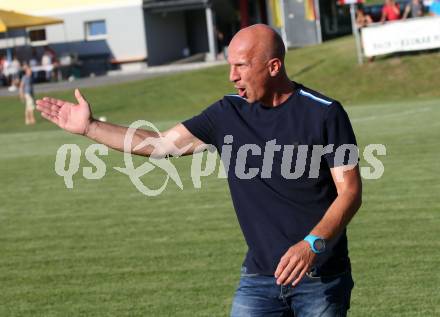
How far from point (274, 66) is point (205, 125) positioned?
23.6 inches

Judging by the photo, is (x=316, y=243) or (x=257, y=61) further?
(x=257, y=61)

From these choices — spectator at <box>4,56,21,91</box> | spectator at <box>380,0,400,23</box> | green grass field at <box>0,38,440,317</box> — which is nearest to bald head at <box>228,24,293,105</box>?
green grass field at <box>0,38,440,317</box>

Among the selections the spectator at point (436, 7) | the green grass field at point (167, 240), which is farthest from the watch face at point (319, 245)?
the spectator at point (436, 7)

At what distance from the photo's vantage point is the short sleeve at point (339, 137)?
16.5 feet

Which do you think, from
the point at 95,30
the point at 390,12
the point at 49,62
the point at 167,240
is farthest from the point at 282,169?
the point at 95,30

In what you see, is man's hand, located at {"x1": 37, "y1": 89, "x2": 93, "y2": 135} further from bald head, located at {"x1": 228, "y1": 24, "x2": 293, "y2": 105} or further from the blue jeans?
the blue jeans

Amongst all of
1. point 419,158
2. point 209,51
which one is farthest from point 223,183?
point 209,51

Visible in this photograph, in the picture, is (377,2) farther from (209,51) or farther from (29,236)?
(29,236)

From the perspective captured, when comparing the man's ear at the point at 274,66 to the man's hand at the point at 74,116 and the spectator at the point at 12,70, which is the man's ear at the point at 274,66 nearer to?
the man's hand at the point at 74,116

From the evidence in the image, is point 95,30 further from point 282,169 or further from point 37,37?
point 282,169

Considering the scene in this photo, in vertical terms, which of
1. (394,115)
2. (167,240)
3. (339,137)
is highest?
(339,137)

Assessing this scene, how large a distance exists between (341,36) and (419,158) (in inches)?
1429

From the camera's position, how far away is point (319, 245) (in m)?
4.89

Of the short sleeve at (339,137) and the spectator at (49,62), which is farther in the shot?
the spectator at (49,62)
